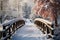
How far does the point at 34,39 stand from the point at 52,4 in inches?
145

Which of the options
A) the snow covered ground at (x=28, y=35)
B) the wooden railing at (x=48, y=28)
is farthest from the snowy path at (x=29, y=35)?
the wooden railing at (x=48, y=28)

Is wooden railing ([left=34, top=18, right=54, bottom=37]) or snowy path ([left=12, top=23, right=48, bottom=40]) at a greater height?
wooden railing ([left=34, top=18, right=54, bottom=37])

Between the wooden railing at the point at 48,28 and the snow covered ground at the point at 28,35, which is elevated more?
the wooden railing at the point at 48,28

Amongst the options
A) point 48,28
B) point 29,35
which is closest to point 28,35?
point 29,35

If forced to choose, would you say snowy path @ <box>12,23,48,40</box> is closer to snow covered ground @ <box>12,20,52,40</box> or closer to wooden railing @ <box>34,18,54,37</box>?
snow covered ground @ <box>12,20,52,40</box>

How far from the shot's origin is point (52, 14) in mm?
14922

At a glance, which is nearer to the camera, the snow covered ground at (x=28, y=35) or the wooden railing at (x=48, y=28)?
the wooden railing at (x=48, y=28)

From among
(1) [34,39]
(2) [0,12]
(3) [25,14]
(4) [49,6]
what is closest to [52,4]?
(4) [49,6]

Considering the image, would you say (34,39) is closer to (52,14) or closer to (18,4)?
(52,14)

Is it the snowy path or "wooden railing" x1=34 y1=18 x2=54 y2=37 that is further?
the snowy path

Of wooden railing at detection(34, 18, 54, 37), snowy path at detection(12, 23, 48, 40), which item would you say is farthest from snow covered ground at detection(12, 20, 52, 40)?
wooden railing at detection(34, 18, 54, 37)

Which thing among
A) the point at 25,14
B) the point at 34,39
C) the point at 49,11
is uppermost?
the point at 49,11

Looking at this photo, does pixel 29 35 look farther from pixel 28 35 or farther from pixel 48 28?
pixel 48 28

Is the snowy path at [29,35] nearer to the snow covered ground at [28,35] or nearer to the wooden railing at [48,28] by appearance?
the snow covered ground at [28,35]
